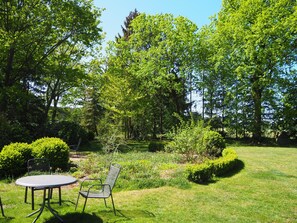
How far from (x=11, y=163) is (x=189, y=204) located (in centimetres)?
576

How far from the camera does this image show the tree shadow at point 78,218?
16.4 feet

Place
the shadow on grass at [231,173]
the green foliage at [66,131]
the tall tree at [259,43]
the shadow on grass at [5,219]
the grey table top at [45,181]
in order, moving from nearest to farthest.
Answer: the grey table top at [45,181], the shadow on grass at [5,219], the shadow on grass at [231,173], the green foliage at [66,131], the tall tree at [259,43]

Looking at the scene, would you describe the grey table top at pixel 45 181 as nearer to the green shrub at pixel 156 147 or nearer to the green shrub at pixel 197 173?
the green shrub at pixel 197 173

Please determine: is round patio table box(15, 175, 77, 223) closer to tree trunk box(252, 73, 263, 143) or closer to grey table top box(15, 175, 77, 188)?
grey table top box(15, 175, 77, 188)

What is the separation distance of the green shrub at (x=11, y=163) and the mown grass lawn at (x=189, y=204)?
64 cm

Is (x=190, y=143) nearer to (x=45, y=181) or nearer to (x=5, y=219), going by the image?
(x=45, y=181)

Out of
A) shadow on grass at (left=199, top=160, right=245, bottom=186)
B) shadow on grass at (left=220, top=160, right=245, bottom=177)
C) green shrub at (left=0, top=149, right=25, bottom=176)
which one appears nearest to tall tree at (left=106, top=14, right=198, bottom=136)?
shadow on grass at (left=220, top=160, right=245, bottom=177)

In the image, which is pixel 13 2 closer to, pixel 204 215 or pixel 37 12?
pixel 37 12

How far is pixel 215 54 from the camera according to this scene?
25.0 m

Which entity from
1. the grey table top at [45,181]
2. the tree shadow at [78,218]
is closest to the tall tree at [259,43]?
the tree shadow at [78,218]

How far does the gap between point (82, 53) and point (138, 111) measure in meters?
7.42

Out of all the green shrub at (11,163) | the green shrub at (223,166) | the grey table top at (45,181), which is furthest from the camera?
the green shrub at (223,166)

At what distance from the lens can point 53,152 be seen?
914cm

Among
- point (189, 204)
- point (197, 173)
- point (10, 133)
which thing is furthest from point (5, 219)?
point (10, 133)
